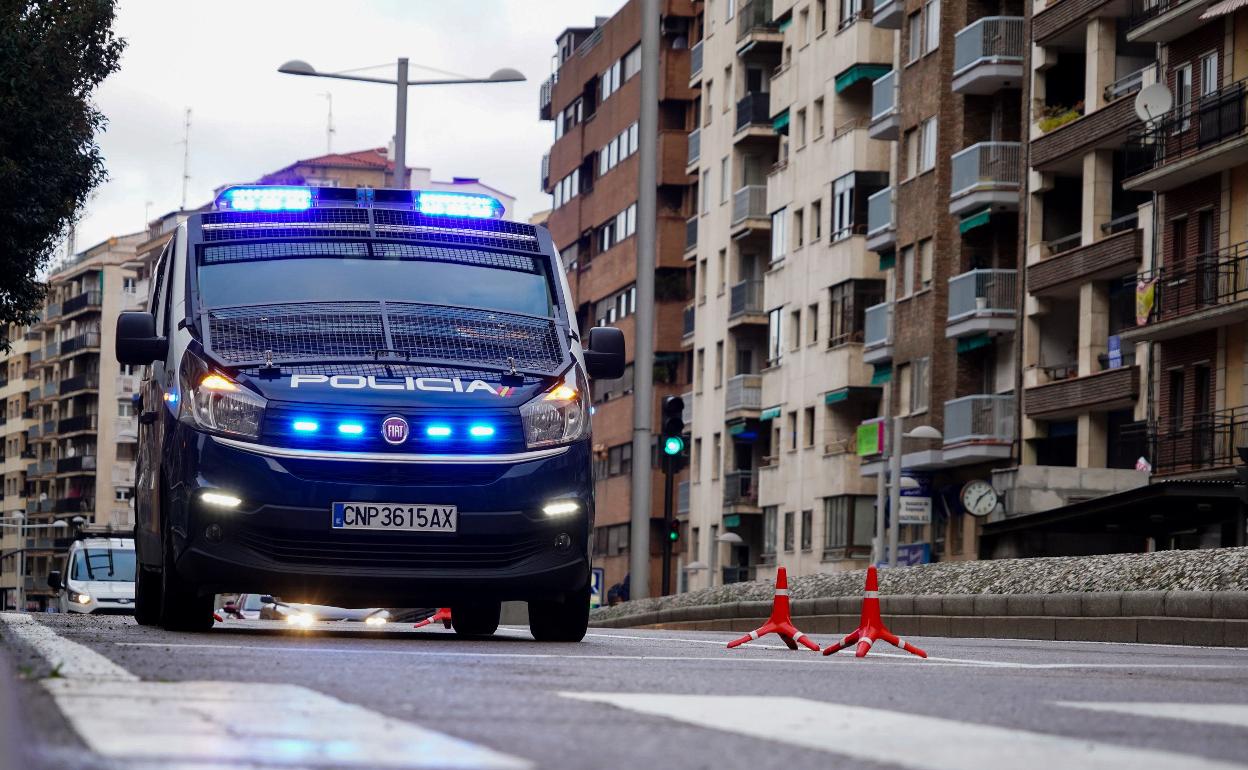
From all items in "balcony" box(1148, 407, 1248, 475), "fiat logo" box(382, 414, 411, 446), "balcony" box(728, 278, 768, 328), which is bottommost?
"fiat logo" box(382, 414, 411, 446)

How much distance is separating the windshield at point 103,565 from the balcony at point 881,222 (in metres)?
23.3

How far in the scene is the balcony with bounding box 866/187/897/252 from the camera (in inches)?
2623

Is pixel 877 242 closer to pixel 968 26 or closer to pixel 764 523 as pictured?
pixel 968 26

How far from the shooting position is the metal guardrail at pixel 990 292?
194 ft

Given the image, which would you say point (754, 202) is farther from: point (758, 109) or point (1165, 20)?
point (1165, 20)

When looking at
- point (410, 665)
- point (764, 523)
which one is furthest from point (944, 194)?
point (410, 665)

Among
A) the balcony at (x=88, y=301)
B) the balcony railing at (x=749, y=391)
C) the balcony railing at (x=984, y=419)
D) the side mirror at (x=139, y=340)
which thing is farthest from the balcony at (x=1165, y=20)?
the balcony at (x=88, y=301)

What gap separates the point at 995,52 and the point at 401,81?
23.5 m

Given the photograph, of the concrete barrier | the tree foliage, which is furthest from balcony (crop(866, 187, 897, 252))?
the tree foliage

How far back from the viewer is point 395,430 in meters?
15.2

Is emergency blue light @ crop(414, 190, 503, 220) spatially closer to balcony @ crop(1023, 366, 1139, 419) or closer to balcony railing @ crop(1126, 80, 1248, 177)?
balcony railing @ crop(1126, 80, 1248, 177)

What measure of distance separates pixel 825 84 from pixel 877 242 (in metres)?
8.41

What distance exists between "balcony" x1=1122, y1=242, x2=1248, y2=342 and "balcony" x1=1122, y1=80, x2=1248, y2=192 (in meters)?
1.64

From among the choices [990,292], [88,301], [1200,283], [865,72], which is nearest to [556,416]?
[1200,283]
